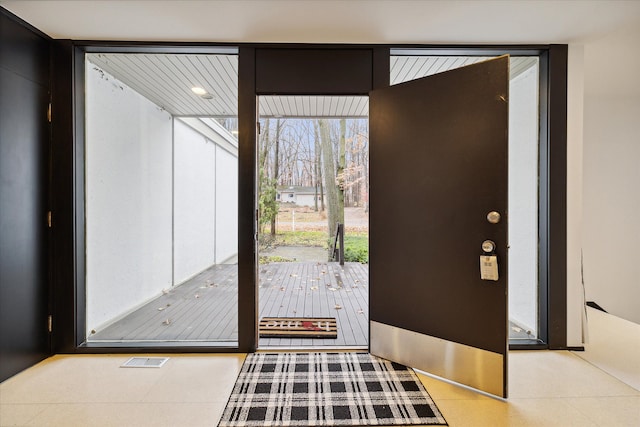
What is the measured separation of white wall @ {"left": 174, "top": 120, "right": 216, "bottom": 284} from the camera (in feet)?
14.8

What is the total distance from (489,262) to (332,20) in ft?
6.41

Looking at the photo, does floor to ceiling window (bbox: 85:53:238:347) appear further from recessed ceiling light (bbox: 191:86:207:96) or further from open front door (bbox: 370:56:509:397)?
open front door (bbox: 370:56:509:397)

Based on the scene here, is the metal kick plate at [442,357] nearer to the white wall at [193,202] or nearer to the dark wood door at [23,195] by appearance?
the dark wood door at [23,195]

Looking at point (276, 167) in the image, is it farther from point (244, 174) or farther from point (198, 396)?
point (198, 396)

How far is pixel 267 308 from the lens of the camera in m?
3.57

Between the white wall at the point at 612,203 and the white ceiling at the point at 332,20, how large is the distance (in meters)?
1.99

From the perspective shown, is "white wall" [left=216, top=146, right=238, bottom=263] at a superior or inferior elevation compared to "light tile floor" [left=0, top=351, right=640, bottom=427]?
superior

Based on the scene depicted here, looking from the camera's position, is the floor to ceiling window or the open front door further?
the floor to ceiling window

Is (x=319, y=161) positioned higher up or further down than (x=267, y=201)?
higher up

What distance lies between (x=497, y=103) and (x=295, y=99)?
158 centimetres

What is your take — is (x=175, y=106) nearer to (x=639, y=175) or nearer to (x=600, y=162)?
(x=600, y=162)

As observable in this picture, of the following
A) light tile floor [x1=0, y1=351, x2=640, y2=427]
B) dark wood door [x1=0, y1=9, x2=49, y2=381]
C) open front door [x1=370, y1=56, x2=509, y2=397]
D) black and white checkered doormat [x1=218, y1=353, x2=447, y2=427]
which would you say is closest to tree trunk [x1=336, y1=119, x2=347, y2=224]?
open front door [x1=370, y1=56, x2=509, y2=397]

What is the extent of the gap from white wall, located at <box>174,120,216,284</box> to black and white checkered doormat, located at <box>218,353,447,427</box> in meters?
2.63

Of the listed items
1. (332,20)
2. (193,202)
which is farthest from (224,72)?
(193,202)
